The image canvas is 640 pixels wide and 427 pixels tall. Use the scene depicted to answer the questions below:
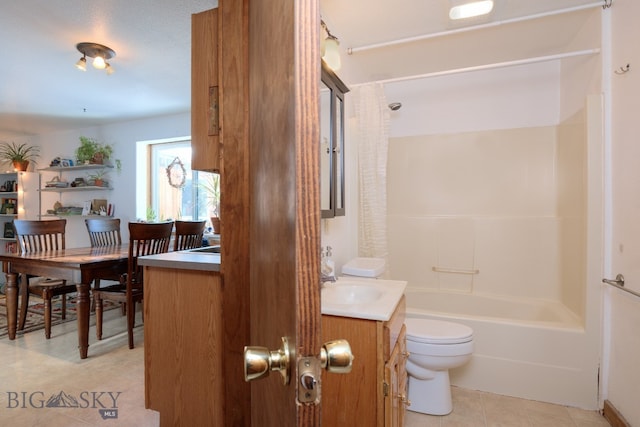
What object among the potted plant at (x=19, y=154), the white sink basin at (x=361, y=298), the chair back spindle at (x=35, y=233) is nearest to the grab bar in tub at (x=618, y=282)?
the white sink basin at (x=361, y=298)

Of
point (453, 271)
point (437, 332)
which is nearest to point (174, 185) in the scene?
point (453, 271)

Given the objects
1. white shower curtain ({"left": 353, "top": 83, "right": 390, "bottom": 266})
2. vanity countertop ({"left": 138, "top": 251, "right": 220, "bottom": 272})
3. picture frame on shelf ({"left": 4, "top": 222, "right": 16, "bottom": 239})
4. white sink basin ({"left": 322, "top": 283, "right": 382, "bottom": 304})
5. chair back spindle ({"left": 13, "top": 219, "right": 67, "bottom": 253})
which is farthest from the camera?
picture frame on shelf ({"left": 4, "top": 222, "right": 16, "bottom": 239})

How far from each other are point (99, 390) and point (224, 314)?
4.86 ft

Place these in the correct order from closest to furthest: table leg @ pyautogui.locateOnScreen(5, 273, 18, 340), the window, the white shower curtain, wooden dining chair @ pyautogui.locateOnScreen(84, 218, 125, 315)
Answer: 1. the white shower curtain
2. table leg @ pyautogui.locateOnScreen(5, 273, 18, 340)
3. wooden dining chair @ pyautogui.locateOnScreen(84, 218, 125, 315)
4. the window

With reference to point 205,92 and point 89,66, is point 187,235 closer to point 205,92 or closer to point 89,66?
point 89,66

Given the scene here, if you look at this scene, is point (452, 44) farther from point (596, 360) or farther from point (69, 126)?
point (69, 126)

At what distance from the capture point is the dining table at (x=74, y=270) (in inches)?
91.2

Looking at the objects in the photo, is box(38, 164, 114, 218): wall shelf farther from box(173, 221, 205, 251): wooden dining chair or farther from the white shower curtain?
the white shower curtain

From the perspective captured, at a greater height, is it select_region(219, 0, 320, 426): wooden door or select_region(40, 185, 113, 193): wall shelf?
select_region(40, 185, 113, 193): wall shelf

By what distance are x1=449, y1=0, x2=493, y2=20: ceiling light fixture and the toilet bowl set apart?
1.83 meters

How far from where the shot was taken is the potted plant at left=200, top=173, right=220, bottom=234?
11.6 feet

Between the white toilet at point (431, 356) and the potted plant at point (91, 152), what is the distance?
3912mm

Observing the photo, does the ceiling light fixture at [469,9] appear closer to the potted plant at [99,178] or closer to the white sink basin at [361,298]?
the white sink basin at [361,298]

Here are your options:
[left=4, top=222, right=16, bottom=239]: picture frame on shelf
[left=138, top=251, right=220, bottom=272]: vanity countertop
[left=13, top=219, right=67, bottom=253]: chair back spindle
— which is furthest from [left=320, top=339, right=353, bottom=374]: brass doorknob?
[left=4, top=222, right=16, bottom=239]: picture frame on shelf
